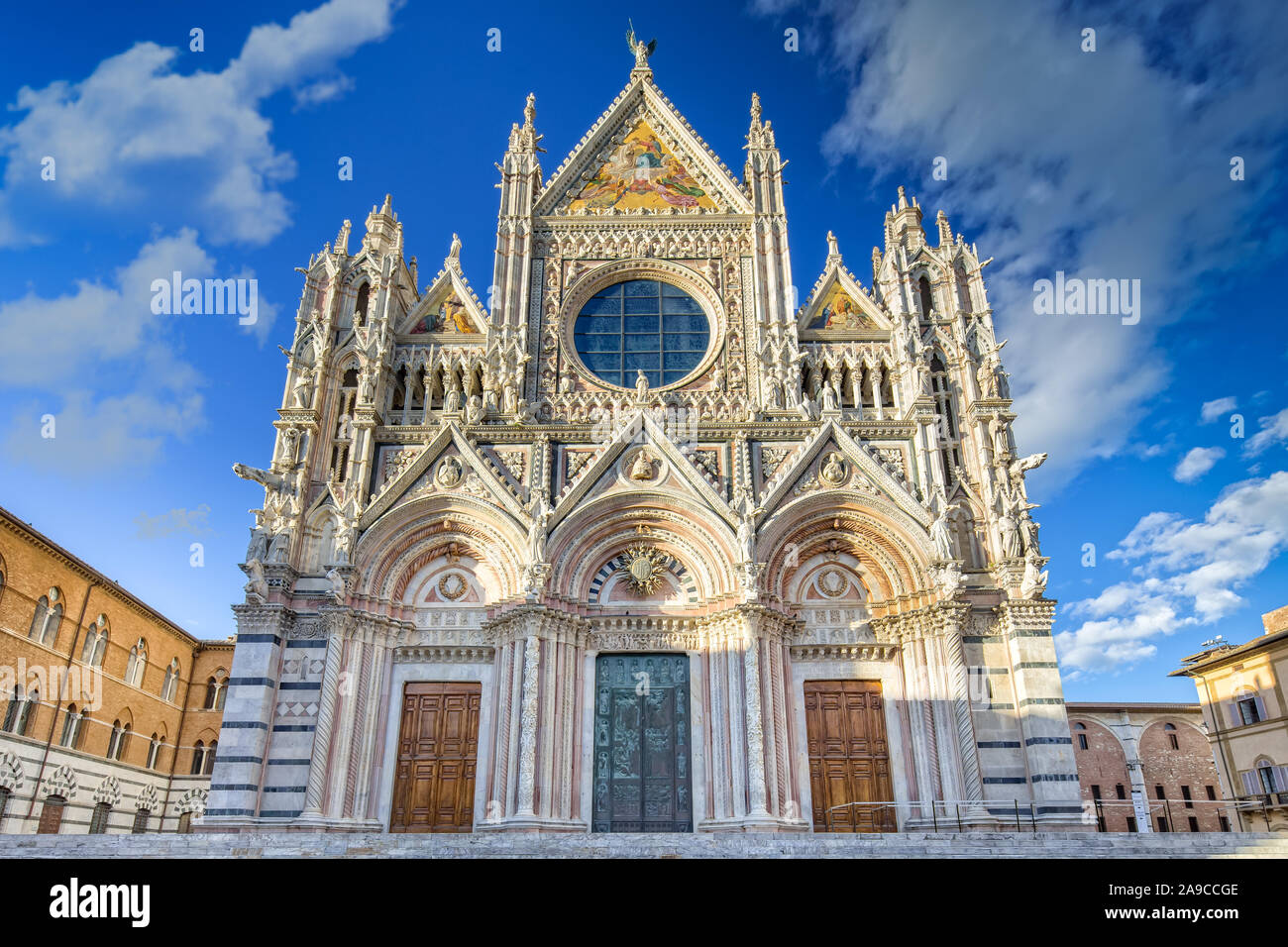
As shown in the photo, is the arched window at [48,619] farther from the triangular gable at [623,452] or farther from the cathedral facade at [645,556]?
the triangular gable at [623,452]

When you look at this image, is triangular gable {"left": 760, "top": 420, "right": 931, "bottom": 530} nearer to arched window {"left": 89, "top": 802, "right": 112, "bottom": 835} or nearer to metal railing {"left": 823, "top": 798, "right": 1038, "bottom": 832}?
metal railing {"left": 823, "top": 798, "right": 1038, "bottom": 832}

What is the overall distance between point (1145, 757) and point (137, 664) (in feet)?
152

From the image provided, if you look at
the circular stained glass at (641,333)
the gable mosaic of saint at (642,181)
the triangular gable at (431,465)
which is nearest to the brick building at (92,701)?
the triangular gable at (431,465)

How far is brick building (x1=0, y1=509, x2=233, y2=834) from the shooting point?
86.5ft

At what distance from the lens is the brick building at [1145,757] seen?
4209 cm

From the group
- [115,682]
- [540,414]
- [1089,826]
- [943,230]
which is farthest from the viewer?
[115,682]

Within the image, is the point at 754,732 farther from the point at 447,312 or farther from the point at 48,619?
the point at 48,619

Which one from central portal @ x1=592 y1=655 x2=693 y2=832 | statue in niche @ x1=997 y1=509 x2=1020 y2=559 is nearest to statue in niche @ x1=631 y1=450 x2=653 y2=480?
central portal @ x1=592 y1=655 x2=693 y2=832

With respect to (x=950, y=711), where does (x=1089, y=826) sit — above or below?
below

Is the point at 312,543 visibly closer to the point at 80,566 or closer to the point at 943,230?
the point at 80,566

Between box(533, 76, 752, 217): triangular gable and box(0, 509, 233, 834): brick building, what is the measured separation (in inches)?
765

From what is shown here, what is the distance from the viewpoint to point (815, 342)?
74.6 feet
